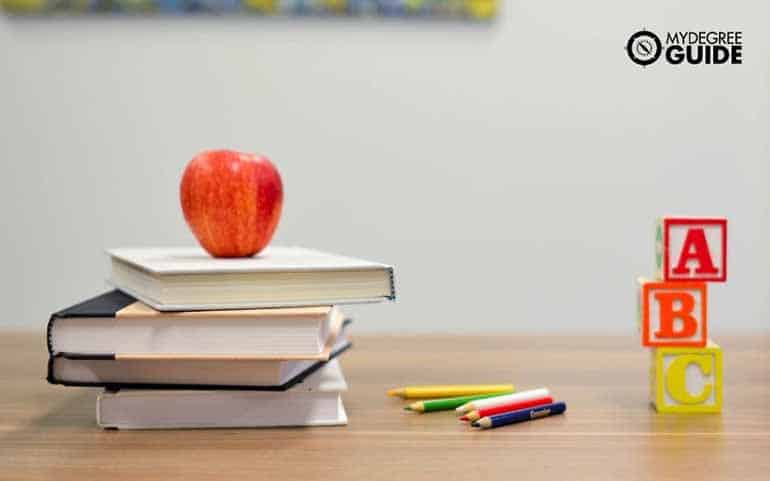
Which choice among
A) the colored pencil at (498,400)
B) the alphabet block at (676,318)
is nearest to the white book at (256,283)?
the colored pencil at (498,400)

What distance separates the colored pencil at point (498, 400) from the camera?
0.76m

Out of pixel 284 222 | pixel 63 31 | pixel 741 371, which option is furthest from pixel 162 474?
pixel 63 31

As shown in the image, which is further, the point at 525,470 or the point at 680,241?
the point at 680,241

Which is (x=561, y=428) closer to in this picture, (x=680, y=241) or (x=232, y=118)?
(x=680, y=241)

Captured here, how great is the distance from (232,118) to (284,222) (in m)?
0.29

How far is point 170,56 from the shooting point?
242 centimetres

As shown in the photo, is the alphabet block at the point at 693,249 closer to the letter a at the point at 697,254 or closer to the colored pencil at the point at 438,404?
the letter a at the point at 697,254

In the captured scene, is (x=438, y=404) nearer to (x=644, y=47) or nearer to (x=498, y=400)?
(x=498, y=400)

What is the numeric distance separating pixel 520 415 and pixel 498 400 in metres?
0.03

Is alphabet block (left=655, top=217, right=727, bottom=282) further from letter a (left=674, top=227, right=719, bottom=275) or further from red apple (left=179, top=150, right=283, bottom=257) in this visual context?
red apple (left=179, top=150, right=283, bottom=257)

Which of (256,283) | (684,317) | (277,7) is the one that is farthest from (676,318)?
(277,7)

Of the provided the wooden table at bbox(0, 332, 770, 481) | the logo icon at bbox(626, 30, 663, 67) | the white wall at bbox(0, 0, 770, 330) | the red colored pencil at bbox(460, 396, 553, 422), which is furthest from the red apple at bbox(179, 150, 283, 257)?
the logo icon at bbox(626, 30, 663, 67)

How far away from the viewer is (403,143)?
2.42 m

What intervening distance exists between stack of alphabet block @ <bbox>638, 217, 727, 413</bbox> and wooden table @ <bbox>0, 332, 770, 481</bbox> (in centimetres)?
2
